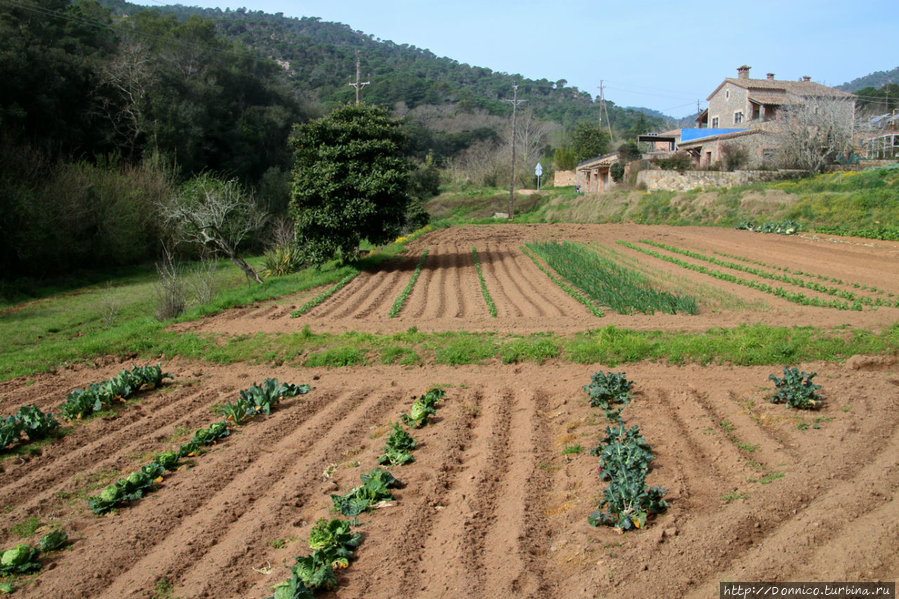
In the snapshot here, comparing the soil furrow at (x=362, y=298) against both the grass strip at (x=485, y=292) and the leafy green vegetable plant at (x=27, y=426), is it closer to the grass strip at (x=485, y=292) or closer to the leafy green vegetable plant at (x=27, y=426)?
the grass strip at (x=485, y=292)

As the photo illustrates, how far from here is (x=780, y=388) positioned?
704cm

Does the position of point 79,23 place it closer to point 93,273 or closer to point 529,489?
point 93,273

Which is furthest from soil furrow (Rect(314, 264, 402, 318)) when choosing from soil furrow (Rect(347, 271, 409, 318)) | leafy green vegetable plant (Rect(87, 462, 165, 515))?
leafy green vegetable plant (Rect(87, 462, 165, 515))

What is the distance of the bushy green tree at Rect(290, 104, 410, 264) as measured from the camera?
59.2ft

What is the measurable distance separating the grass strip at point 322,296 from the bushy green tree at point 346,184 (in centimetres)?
121

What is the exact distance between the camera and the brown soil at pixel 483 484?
4.06 metres

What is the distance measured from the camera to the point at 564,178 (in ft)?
187

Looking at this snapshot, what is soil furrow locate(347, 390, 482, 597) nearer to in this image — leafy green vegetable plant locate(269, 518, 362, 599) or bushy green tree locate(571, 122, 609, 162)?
leafy green vegetable plant locate(269, 518, 362, 599)

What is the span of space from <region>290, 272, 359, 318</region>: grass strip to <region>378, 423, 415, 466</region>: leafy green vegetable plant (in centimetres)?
747

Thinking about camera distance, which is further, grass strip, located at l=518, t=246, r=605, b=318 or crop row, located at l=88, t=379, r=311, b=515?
grass strip, located at l=518, t=246, r=605, b=318

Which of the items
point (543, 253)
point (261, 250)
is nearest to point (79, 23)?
point (261, 250)

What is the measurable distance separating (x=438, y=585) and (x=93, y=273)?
24.5m

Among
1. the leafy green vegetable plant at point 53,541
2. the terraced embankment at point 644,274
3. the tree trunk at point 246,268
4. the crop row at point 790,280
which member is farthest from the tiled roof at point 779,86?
the leafy green vegetable plant at point 53,541

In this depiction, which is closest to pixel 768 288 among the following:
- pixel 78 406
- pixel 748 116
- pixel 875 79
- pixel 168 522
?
pixel 168 522
